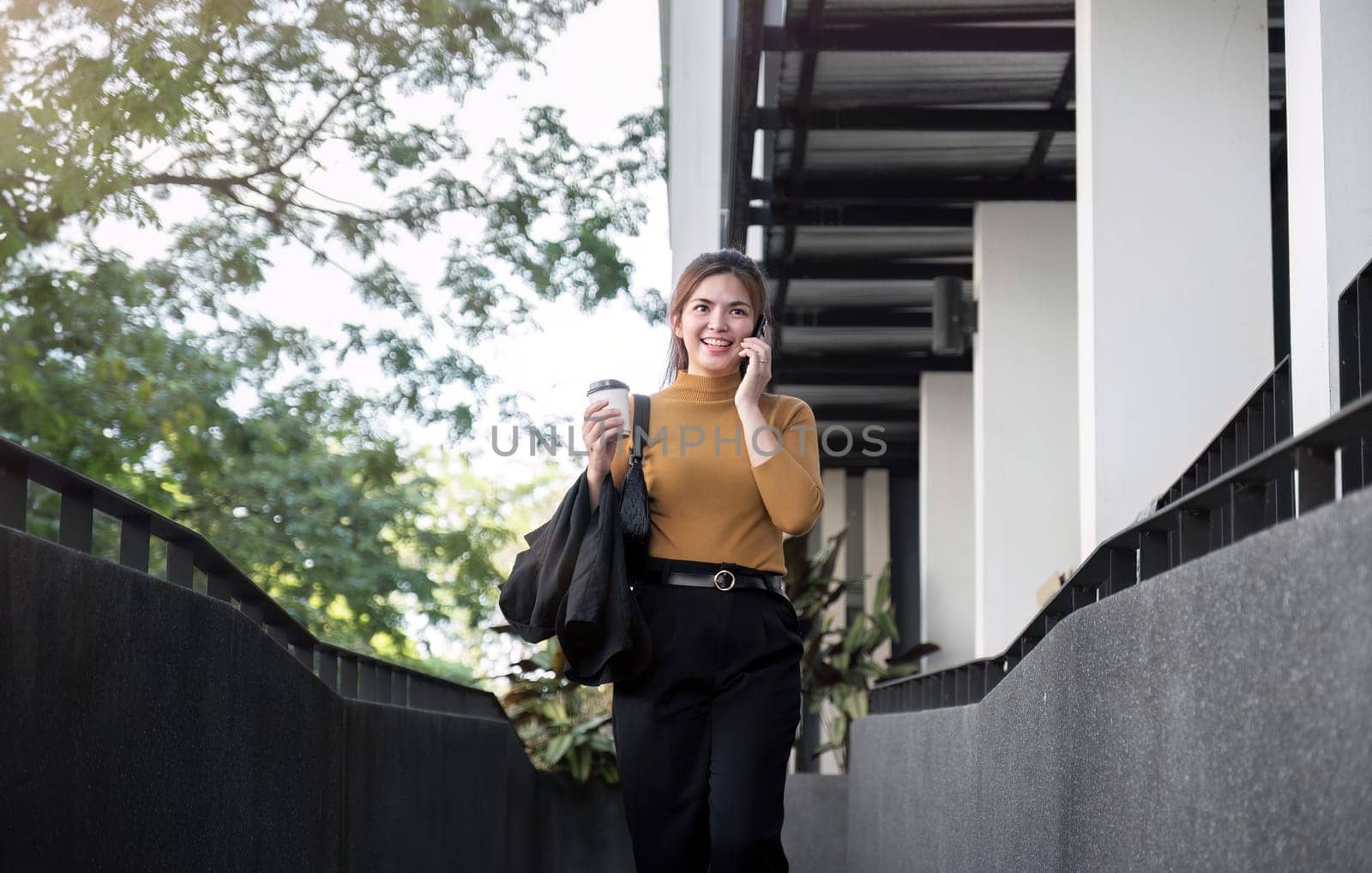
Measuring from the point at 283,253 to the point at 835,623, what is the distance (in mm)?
6761

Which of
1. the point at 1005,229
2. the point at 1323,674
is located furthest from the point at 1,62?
the point at 1323,674

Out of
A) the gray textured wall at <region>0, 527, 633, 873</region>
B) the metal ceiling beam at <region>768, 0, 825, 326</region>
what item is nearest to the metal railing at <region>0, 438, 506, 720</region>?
the gray textured wall at <region>0, 527, 633, 873</region>

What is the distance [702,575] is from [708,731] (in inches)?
11.2

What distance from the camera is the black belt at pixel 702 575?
2934 millimetres

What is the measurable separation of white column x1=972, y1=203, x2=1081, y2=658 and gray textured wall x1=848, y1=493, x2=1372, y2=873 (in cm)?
607

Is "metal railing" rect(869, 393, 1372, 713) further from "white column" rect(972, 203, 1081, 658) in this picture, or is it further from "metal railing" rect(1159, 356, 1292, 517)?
"white column" rect(972, 203, 1081, 658)

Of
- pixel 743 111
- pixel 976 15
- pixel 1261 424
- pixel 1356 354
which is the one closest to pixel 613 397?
pixel 1356 354

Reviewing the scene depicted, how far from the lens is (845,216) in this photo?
1084 centimetres

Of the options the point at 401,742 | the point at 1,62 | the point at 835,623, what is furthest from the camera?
the point at 835,623

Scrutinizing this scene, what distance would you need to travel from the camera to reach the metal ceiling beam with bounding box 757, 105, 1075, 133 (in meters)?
9.20

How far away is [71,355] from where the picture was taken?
41.8 feet

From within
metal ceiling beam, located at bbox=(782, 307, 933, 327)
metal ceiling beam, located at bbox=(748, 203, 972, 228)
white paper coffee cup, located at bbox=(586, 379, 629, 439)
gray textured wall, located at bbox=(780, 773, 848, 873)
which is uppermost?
metal ceiling beam, located at bbox=(748, 203, 972, 228)

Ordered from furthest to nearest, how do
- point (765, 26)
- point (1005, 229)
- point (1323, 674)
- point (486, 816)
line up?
point (1005, 229) → point (765, 26) → point (486, 816) → point (1323, 674)

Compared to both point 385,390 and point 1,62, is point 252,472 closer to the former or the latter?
point 385,390
